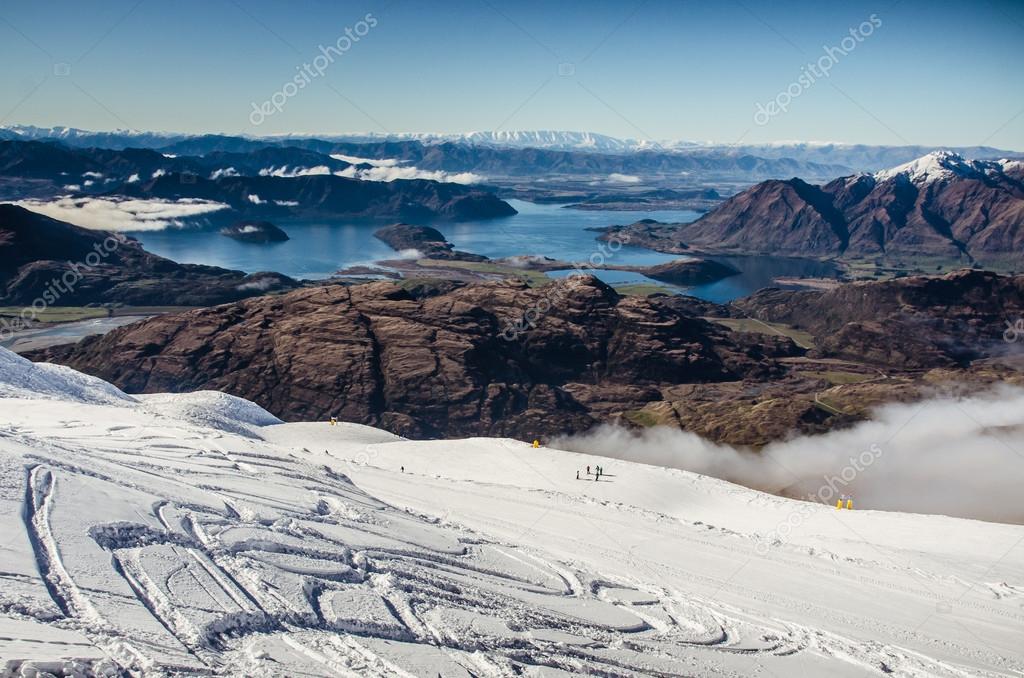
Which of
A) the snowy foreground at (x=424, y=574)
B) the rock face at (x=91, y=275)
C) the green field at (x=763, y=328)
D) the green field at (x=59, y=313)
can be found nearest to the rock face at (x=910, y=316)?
the green field at (x=763, y=328)

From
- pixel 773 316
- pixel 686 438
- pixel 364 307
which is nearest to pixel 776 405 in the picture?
pixel 686 438

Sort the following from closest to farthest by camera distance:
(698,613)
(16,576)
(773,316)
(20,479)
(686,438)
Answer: (16,576)
(20,479)
(698,613)
(686,438)
(773,316)

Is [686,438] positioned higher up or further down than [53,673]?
higher up

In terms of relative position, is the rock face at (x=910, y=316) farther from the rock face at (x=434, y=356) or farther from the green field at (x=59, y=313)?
the green field at (x=59, y=313)

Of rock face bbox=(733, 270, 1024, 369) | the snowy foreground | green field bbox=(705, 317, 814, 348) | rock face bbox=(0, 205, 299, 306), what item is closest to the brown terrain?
rock face bbox=(733, 270, 1024, 369)

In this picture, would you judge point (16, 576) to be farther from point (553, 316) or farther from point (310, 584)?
point (553, 316)

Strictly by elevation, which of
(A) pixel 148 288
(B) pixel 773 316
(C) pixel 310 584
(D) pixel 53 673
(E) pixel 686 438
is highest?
(B) pixel 773 316

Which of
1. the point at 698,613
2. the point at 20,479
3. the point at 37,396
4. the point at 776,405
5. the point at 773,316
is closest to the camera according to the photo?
the point at 20,479
